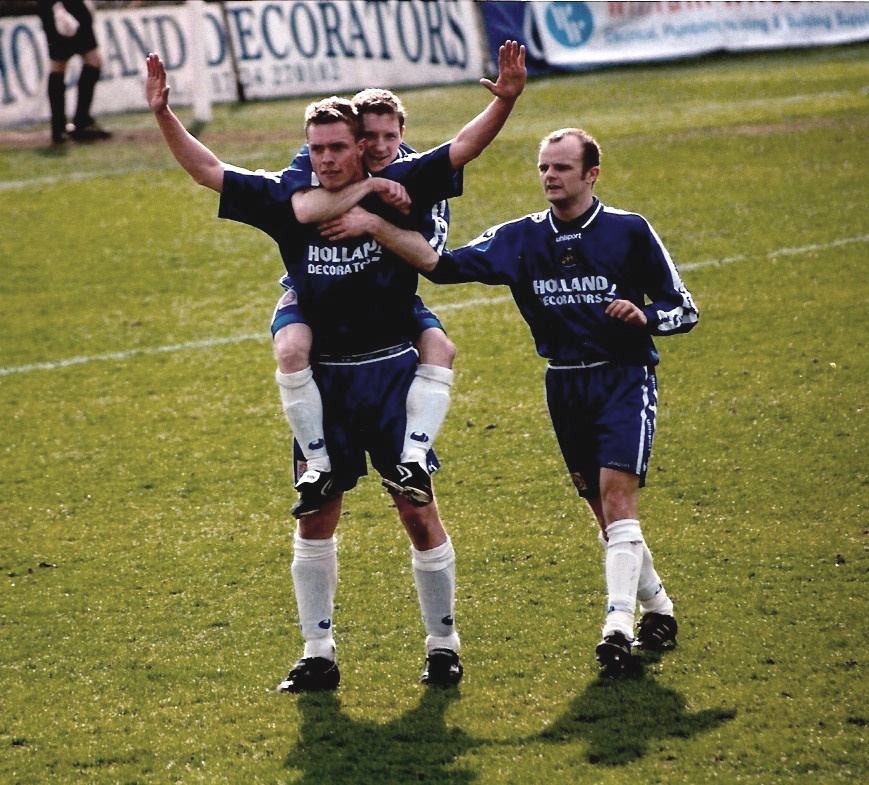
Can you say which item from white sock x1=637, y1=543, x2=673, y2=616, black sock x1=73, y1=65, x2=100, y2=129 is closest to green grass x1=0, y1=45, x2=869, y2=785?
white sock x1=637, y1=543, x2=673, y2=616

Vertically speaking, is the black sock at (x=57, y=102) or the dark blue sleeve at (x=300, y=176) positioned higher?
the dark blue sleeve at (x=300, y=176)

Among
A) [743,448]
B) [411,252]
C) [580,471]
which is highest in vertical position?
[411,252]

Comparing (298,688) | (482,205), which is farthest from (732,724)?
(482,205)

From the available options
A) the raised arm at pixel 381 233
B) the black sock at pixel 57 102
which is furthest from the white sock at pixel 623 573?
the black sock at pixel 57 102

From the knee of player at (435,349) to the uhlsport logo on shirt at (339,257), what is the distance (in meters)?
0.37

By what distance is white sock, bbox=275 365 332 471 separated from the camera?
4.94 metres

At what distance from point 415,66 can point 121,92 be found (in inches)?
170

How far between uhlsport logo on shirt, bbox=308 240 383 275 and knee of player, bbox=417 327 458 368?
0.37 m

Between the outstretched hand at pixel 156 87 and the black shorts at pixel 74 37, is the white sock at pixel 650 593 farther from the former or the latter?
the black shorts at pixel 74 37

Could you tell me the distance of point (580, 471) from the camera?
5.36 metres

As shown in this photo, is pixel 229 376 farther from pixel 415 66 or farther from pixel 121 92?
pixel 415 66

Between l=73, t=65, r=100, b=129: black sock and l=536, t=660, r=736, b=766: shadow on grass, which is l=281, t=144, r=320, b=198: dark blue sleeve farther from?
l=73, t=65, r=100, b=129: black sock

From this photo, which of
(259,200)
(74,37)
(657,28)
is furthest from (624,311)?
(657,28)

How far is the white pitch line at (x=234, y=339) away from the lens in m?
9.46
